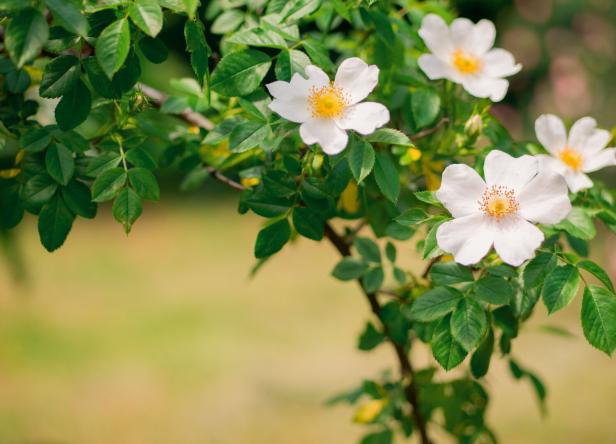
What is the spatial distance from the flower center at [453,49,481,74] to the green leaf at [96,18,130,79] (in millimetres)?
488

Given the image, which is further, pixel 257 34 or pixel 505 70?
pixel 505 70

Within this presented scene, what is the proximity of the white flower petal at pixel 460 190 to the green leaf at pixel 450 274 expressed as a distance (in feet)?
0.32

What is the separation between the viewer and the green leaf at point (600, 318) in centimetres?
78

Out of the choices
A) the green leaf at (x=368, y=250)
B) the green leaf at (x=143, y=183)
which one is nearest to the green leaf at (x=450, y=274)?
the green leaf at (x=368, y=250)

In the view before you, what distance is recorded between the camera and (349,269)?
109 cm

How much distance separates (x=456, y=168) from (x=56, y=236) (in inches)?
18.1

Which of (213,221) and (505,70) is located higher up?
(505,70)

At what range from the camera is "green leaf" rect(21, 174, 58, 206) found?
0.87 meters

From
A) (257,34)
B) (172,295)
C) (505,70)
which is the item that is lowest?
(172,295)

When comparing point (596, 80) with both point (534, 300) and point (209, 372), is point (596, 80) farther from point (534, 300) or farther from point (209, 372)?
point (534, 300)

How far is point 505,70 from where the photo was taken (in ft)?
3.48

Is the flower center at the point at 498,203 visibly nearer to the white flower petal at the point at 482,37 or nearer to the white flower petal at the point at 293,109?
the white flower petal at the point at 293,109

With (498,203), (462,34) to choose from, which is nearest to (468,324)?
(498,203)

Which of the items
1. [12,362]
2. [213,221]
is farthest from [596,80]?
[12,362]
